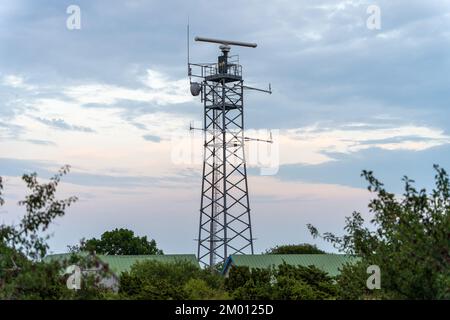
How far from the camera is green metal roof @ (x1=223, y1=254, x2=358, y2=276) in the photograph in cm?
7469

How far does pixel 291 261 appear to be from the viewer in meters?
79.2

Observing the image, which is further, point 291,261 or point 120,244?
point 120,244

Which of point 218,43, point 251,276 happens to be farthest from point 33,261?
point 218,43

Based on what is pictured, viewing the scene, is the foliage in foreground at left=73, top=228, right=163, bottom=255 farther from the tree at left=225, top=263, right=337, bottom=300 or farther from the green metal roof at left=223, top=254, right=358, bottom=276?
the tree at left=225, top=263, right=337, bottom=300

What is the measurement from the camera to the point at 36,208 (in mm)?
18547

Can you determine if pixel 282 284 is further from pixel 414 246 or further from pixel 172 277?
pixel 414 246

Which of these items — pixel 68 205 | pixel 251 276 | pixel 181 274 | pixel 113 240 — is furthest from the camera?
pixel 113 240

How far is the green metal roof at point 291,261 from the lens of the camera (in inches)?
2940
